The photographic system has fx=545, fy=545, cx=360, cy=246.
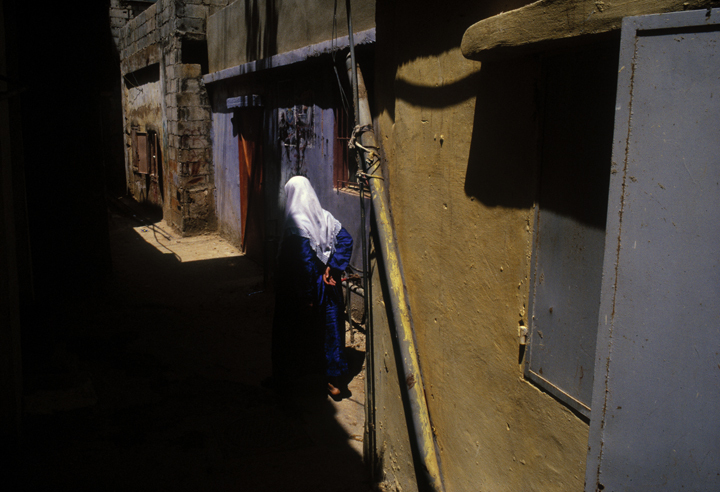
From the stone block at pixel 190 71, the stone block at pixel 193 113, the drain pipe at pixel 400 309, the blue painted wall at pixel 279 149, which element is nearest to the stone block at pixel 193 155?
the blue painted wall at pixel 279 149

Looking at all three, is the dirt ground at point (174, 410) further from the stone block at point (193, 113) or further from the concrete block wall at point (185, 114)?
the stone block at point (193, 113)

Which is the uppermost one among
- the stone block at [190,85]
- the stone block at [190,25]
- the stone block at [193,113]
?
the stone block at [190,25]

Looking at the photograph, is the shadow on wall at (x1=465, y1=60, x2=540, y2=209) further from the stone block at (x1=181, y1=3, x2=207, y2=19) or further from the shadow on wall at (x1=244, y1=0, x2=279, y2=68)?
the stone block at (x1=181, y1=3, x2=207, y2=19)

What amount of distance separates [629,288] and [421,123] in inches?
55.8

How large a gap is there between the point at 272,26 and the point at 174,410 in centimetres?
522

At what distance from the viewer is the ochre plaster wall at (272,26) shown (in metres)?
5.57

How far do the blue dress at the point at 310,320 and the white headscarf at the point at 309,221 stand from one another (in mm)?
67

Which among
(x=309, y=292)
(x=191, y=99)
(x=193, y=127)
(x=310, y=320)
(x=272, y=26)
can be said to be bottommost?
(x=310, y=320)

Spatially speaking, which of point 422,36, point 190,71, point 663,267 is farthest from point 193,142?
point 663,267

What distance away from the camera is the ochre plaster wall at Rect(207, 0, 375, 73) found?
219 inches

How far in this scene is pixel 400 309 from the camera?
2.57 meters

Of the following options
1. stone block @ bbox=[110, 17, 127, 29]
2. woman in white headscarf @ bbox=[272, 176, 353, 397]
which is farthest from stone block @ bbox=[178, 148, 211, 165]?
stone block @ bbox=[110, 17, 127, 29]

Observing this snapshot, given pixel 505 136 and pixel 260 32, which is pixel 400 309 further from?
pixel 260 32

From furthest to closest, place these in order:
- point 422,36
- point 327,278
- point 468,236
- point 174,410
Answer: point 327,278
point 174,410
point 422,36
point 468,236
